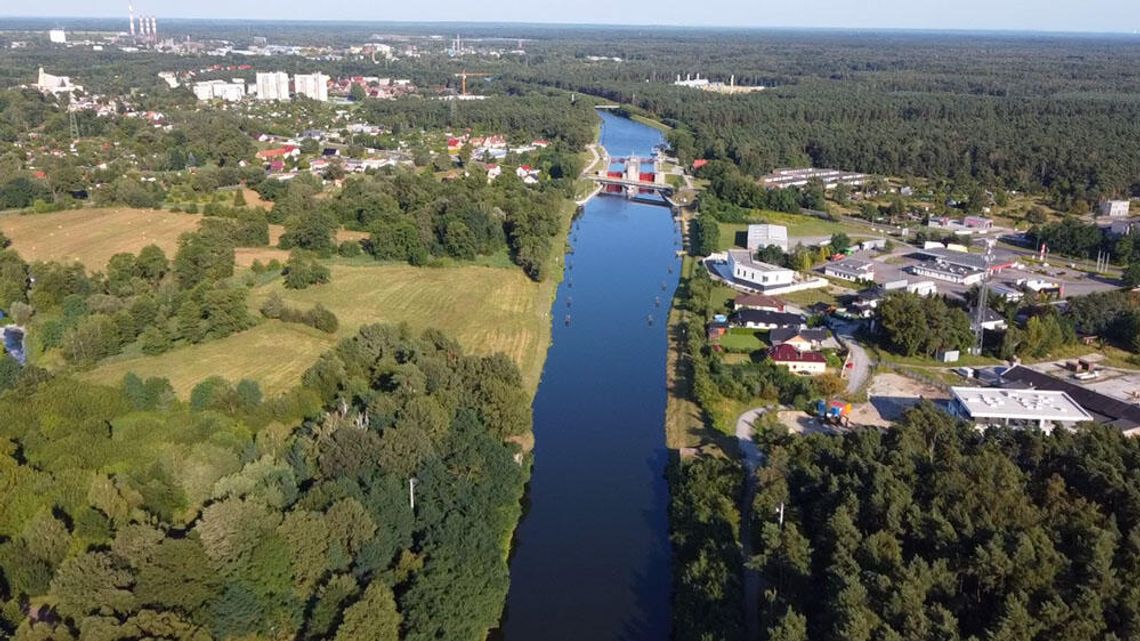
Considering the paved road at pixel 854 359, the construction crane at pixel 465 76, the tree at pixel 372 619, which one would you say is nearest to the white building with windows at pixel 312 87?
the construction crane at pixel 465 76

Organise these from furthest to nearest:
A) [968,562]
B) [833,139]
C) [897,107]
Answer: [897,107], [833,139], [968,562]

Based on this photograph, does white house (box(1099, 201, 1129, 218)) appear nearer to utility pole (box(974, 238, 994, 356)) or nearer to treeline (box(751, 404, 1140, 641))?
utility pole (box(974, 238, 994, 356))

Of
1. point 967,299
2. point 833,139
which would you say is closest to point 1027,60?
point 833,139

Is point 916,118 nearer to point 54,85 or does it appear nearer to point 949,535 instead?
point 949,535

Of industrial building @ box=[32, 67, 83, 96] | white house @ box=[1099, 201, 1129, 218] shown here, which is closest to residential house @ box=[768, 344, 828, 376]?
white house @ box=[1099, 201, 1129, 218]

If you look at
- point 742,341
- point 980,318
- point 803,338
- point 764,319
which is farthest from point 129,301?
point 980,318

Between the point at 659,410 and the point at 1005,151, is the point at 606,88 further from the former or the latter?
the point at 659,410
